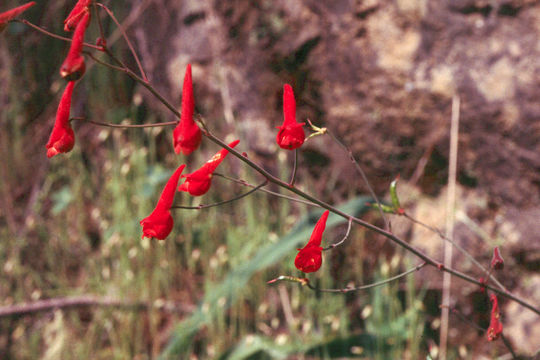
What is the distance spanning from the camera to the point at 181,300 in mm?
1751

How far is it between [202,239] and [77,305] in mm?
435

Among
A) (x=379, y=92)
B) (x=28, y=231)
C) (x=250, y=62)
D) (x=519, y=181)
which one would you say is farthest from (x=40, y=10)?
(x=519, y=181)

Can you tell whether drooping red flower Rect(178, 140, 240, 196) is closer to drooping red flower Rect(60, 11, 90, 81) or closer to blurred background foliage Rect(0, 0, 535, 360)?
drooping red flower Rect(60, 11, 90, 81)

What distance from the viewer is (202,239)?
5.65 ft

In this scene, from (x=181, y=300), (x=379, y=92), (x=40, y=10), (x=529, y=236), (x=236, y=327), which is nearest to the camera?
(x=529, y=236)

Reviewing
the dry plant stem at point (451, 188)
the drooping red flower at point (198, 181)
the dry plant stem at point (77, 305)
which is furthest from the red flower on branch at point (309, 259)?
the dry plant stem at point (77, 305)

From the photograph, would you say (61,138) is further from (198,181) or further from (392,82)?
(392,82)

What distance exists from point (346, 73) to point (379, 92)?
111 mm

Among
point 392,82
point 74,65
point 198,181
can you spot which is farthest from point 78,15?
point 392,82

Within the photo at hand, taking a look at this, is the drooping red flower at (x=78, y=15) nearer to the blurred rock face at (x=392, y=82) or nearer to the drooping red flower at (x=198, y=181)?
the drooping red flower at (x=198, y=181)

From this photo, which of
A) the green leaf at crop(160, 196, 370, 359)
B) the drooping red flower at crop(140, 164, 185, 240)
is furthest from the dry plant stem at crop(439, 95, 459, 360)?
the drooping red flower at crop(140, 164, 185, 240)

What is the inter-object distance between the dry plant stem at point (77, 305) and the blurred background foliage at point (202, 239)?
1 cm

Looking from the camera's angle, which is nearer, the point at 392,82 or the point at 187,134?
the point at 187,134

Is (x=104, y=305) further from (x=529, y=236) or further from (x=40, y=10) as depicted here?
(x=40, y=10)
